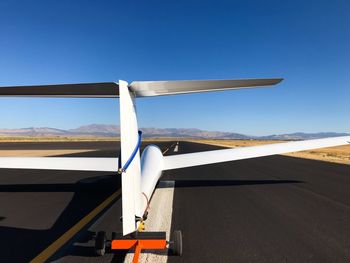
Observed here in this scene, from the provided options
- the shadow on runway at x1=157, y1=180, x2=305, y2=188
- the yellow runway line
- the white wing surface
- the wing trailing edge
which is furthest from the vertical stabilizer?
the shadow on runway at x1=157, y1=180, x2=305, y2=188

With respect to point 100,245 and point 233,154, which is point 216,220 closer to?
point 100,245

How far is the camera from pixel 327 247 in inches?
201

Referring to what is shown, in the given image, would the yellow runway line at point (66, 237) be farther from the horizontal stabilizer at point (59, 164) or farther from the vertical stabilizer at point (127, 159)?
the horizontal stabilizer at point (59, 164)

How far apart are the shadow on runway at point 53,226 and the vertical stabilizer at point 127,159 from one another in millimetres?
1228

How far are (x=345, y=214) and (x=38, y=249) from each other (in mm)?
7057

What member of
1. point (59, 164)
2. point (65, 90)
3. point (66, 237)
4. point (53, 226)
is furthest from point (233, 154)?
point (65, 90)

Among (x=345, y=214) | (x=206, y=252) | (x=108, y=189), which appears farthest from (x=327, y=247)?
(x=108, y=189)

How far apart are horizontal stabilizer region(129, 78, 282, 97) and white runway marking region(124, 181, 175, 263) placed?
8.66ft

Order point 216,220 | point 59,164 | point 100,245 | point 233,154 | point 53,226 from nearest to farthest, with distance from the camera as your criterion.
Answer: point 100,245 → point 53,226 → point 216,220 → point 59,164 → point 233,154

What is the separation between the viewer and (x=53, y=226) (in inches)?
248

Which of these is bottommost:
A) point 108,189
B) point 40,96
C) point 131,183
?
point 108,189

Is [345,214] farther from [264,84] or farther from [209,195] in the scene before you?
[264,84]

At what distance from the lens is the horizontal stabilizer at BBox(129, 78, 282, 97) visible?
4289mm

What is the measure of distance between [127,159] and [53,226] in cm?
323
